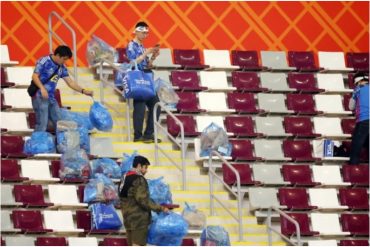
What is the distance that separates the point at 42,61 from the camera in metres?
12.0

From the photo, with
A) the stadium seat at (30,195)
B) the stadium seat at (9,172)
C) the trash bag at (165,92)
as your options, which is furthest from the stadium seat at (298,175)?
the stadium seat at (9,172)

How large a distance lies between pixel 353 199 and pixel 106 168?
266 cm

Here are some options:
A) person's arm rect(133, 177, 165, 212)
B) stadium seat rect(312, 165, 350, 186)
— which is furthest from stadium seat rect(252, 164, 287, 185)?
person's arm rect(133, 177, 165, 212)

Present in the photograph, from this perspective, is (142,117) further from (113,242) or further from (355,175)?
(355,175)

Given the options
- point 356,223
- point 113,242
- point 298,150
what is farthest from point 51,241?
point 298,150

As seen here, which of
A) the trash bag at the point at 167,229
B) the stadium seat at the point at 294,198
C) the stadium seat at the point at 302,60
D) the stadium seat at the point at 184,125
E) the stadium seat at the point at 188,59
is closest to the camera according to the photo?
the trash bag at the point at 167,229

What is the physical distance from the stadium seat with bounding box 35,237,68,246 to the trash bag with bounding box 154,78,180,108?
2.64 m

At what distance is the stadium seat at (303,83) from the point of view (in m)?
14.5

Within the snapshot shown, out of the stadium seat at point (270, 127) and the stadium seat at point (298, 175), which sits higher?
the stadium seat at point (270, 127)

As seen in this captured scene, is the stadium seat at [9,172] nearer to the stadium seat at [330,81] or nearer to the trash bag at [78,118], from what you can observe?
the trash bag at [78,118]

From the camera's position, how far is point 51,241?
10828 millimetres

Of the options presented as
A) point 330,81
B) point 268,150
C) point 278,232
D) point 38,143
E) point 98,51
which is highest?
point 98,51

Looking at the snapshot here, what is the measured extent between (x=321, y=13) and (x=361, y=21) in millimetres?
521

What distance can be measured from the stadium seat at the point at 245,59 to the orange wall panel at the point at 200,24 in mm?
774
